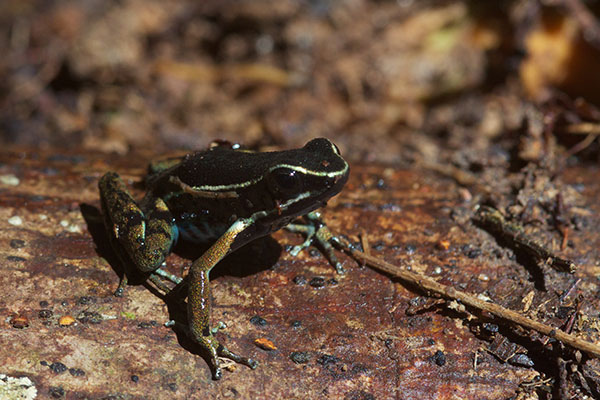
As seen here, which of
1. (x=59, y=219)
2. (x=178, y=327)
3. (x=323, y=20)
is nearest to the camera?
(x=178, y=327)

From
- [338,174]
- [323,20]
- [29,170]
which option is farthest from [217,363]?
[323,20]

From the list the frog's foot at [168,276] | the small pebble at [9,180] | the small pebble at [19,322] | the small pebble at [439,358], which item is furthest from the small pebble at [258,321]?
the small pebble at [9,180]

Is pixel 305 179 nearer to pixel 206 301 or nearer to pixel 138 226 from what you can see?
pixel 206 301

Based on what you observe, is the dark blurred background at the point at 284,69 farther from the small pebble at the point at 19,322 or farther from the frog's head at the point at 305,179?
the small pebble at the point at 19,322

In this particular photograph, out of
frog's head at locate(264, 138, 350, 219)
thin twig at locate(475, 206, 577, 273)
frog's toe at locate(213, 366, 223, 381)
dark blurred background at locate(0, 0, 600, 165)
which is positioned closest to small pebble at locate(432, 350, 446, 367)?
thin twig at locate(475, 206, 577, 273)

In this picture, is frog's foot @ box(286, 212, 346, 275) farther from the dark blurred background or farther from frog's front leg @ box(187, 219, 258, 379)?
the dark blurred background

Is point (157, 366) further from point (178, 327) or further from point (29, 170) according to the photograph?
point (29, 170)
